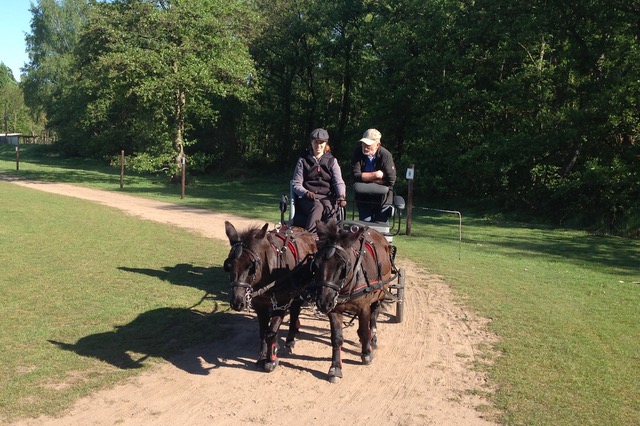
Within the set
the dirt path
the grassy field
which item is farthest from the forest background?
A: the dirt path

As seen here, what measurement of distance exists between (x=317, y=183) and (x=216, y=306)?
104 inches

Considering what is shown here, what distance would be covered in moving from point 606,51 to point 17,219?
21645 mm

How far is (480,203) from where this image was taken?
2461cm

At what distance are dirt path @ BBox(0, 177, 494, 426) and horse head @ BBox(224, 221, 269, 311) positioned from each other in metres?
1.04

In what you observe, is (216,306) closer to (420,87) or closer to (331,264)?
(331,264)

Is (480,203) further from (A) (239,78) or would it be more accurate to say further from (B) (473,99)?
(A) (239,78)

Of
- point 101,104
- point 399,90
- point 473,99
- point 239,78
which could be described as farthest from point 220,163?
point 473,99

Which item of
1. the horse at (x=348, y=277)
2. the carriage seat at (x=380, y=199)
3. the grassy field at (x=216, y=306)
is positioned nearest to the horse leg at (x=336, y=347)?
the horse at (x=348, y=277)

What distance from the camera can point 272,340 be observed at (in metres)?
5.63

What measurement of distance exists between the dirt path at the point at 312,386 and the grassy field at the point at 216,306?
331 millimetres

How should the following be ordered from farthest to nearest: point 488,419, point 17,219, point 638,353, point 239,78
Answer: point 239,78, point 17,219, point 638,353, point 488,419

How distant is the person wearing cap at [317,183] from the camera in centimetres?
692

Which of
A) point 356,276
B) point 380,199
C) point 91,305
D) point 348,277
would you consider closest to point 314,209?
point 380,199

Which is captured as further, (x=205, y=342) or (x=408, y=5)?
(x=408, y=5)
